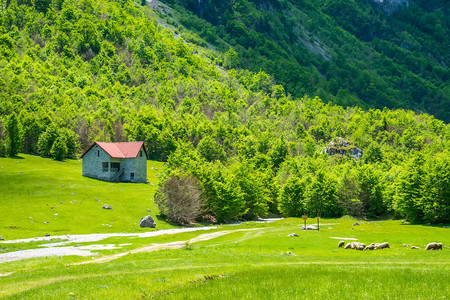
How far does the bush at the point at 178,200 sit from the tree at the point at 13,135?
58.3 meters

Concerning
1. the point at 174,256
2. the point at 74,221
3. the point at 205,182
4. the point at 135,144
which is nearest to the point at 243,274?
the point at 174,256

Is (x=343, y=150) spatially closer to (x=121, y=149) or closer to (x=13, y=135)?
(x=121, y=149)

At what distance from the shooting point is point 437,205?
7619 cm

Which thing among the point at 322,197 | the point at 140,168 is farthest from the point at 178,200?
the point at 140,168

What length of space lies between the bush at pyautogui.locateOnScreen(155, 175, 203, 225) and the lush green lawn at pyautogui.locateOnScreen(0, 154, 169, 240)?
3.46 metres

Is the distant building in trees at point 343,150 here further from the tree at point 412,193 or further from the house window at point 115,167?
the tree at point 412,193

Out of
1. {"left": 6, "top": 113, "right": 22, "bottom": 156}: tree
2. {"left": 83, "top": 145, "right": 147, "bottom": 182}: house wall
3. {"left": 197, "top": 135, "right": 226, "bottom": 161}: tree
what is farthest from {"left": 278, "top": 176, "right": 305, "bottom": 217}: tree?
{"left": 6, "top": 113, "right": 22, "bottom": 156}: tree

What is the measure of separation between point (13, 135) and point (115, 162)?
1213 inches

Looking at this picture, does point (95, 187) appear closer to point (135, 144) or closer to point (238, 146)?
point (135, 144)

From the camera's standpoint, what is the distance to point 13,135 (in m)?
124

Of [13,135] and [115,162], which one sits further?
[13,135]

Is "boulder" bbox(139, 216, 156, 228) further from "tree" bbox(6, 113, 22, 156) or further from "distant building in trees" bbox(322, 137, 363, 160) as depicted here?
"distant building in trees" bbox(322, 137, 363, 160)

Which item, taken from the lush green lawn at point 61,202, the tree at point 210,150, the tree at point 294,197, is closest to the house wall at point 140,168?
the lush green lawn at point 61,202

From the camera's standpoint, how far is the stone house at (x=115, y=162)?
11975 centimetres
